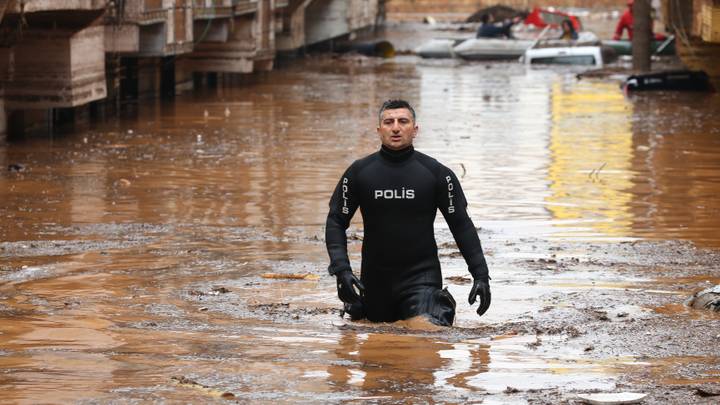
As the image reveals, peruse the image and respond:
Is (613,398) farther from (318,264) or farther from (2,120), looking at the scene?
(2,120)

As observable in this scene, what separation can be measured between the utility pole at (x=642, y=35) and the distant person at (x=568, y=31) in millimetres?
11344

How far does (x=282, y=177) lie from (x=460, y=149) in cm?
466

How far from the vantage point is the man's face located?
9578mm

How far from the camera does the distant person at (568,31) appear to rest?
53844 millimetres

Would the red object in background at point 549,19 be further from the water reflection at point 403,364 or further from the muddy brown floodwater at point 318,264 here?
the water reflection at point 403,364

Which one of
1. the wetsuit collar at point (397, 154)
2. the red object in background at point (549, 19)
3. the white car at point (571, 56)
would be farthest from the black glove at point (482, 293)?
the red object in background at point (549, 19)

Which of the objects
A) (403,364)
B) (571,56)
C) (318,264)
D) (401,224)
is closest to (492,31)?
(571,56)

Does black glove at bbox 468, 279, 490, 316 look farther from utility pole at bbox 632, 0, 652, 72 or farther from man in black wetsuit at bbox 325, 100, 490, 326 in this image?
utility pole at bbox 632, 0, 652, 72

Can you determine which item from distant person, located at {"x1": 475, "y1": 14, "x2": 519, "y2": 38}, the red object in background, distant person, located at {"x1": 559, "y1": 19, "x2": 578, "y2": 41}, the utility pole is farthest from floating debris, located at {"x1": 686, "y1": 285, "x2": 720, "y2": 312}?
the red object in background

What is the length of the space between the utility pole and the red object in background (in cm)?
1403

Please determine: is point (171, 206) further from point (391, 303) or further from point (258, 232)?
point (391, 303)

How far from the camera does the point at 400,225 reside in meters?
9.84

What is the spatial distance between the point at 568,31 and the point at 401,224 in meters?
45.7

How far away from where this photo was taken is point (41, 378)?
8.05 meters
